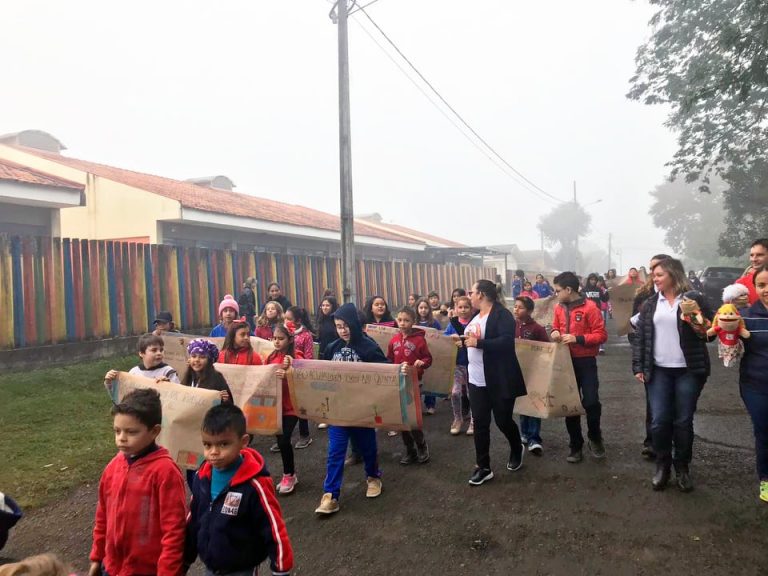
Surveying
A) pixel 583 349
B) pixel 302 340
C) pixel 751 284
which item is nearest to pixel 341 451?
pixel 302 340

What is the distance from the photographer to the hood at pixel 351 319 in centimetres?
444

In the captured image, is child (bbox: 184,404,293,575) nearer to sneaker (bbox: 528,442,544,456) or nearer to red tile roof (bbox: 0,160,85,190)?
sneaker (bbox: 528,442,544,456)

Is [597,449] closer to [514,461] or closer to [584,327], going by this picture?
[514,461]

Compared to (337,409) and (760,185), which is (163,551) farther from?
(760,185)

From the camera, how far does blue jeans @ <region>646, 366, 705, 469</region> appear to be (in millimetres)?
3949

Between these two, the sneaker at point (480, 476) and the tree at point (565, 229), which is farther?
the tree at point (565, 229)

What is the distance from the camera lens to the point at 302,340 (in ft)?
18.6

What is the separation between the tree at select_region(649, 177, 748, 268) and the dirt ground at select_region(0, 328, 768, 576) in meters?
54.0

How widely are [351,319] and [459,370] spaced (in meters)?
2.28

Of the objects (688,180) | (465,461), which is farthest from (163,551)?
(688,180)

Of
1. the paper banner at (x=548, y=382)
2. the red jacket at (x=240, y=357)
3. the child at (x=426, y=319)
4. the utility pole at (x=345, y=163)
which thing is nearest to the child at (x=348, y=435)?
the red jacket at (x=240, y=357)

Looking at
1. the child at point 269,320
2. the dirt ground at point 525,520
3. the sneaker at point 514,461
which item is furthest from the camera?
the child at point 269,320

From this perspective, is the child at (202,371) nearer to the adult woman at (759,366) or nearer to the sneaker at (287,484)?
the sneaker at (287,484)

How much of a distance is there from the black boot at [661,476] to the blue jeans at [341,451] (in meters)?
2.17
